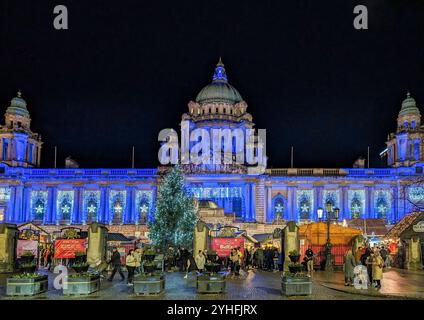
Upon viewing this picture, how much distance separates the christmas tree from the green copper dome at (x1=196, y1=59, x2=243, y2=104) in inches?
1721

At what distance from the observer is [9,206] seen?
84.4 m

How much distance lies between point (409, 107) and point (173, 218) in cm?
4268

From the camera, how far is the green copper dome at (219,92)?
104 metres

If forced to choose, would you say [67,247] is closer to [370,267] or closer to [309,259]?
[309,259]

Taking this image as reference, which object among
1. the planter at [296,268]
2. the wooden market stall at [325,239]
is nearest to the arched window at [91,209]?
the wooden market stall at [325,239]

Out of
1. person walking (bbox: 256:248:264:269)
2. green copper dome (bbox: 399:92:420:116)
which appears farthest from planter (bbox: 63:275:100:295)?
green copper dome (bbox: 399:92:420:116)

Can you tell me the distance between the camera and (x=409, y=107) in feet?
281

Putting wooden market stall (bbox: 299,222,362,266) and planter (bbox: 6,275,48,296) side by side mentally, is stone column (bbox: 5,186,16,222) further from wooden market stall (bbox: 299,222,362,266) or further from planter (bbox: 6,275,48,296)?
planter (bbox: 6,275,48,296)

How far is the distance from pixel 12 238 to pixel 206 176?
4712cm

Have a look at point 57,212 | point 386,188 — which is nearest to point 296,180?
point 386,188

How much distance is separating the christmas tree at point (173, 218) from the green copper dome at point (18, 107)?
3595 cm

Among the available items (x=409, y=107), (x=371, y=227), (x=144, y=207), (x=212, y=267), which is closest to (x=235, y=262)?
(x=212, y=267)
